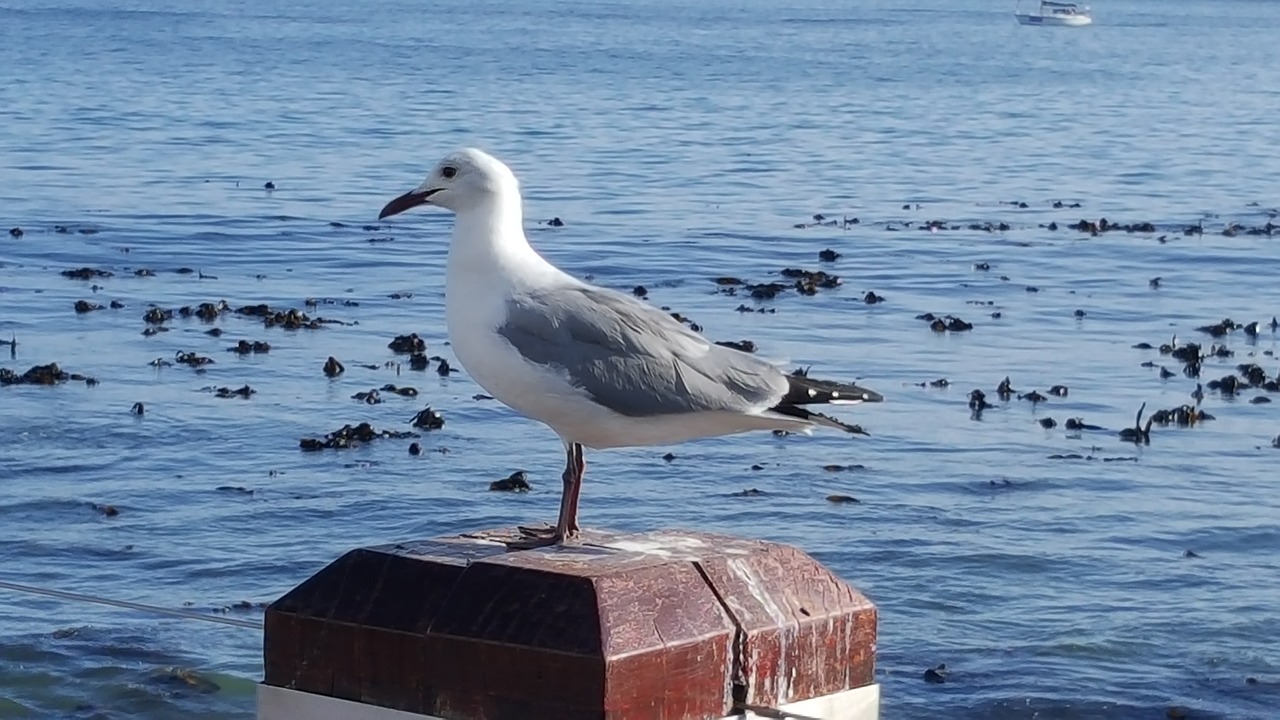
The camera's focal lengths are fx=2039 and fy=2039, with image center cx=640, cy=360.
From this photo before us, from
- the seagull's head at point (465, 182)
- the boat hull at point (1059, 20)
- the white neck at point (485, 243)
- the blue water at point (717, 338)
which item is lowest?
the blue water at point (717, 338)

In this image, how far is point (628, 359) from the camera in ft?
14.7

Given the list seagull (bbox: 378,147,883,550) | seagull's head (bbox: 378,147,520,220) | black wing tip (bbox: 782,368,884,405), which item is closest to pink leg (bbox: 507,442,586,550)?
seagull (bbox: 378,147,883,550)

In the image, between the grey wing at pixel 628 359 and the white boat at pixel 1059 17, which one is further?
the white boat at pixel 1059 17

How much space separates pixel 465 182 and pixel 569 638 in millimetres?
2282

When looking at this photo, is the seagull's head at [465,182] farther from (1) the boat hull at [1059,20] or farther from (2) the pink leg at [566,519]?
(1) the boat hull at [1059,20]

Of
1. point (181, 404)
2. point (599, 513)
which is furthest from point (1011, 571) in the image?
point (181, 404)

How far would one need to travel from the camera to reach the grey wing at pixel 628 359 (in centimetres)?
428

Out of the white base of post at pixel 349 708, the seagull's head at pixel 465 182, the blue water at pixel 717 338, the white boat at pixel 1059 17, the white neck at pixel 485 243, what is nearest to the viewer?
the white base of post at pixel 349 708

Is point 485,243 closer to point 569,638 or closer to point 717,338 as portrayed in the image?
point 569,638

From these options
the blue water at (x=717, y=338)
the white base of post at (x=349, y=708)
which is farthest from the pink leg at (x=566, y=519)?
the blue water at (x=717, y=338)

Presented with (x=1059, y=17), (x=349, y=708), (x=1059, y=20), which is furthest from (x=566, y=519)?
(x=1059, y=20)

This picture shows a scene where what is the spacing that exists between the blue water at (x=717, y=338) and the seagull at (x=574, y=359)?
403 cm

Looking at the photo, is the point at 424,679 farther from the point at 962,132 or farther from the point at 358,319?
the point at 962,132

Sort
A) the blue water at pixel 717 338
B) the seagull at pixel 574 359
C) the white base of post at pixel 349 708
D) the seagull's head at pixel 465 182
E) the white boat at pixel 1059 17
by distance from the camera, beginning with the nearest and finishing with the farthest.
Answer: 1. the white base of post at pixel 349 708
2. the seagull at pixel 574 359
3. the seagull's head at pixel 465 182
4. the blue water at pixel 717 338
5. the white boat at pixel 1059 17
